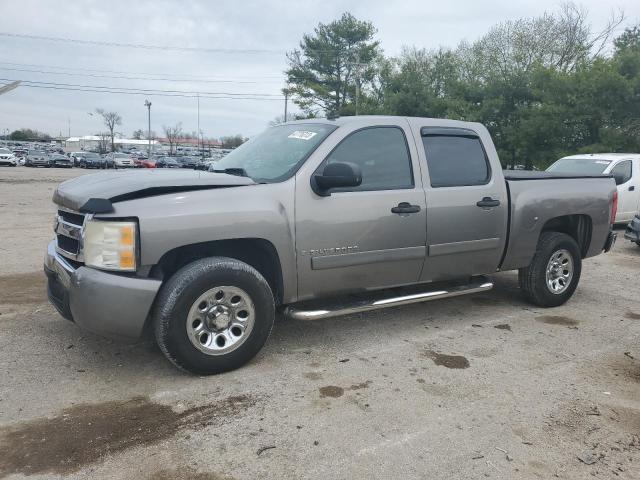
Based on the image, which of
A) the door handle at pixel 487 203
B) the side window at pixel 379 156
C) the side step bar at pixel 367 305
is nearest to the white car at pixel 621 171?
the door handle at pixel 487 203

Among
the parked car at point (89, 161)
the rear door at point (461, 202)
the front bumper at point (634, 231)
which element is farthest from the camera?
the parked car at point (89, 161)

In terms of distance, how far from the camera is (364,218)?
4.07 meters

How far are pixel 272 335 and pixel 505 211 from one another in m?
2.41

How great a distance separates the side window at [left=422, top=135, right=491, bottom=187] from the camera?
15.1 feet

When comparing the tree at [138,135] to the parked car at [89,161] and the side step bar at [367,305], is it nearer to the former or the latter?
the parked car at [89,161]

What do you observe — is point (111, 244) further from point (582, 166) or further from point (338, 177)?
point (582, 166)

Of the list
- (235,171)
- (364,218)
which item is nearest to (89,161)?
(235,171)

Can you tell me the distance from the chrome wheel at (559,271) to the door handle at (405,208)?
6.31 ft

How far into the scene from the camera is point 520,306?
556cm

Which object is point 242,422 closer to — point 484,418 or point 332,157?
point 484,418

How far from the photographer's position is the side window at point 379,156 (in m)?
4.18

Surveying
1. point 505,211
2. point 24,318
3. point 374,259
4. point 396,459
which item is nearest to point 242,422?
point 396,459

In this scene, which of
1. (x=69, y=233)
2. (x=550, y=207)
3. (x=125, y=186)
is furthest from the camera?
(x=550, y=207)

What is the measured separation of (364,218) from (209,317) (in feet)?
4.53
